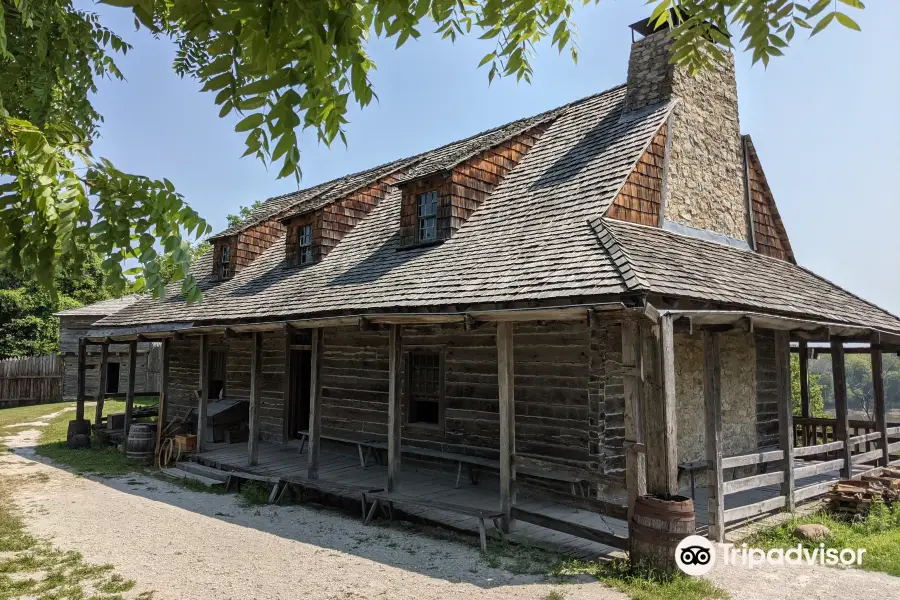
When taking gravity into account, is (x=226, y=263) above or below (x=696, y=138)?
below

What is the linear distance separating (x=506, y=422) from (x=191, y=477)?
304 inches

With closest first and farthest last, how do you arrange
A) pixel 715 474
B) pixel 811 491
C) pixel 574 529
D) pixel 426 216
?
1. pixel 574 529
2. pixel 715 474
3. pixel 811 491
4. pixel 426 216

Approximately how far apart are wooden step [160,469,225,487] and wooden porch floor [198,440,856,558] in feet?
1.34

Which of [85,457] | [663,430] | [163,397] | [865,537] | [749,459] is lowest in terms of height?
[85,457]

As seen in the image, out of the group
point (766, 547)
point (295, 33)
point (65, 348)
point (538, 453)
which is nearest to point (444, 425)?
point (538, 453)

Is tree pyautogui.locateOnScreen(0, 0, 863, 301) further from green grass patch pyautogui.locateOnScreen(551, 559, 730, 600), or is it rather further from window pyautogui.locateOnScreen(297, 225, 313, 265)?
window pyautogui.locateOnScreen(297, 225, 313, 265)

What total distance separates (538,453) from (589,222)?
3.93 metres

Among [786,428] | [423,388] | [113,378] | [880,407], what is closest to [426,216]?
[423,388]

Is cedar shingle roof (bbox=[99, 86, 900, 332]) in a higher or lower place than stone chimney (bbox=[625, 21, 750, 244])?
lower

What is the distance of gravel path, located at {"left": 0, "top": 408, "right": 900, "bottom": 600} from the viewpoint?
6.42 m

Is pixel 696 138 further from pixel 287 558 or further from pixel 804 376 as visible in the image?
pixel 287 558

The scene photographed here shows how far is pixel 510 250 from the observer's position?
32.3ft


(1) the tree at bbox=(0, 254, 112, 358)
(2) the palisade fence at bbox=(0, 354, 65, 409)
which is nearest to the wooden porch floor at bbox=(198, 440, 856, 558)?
(2) the palisade fence at bbox=(0, 354, 65, 409)

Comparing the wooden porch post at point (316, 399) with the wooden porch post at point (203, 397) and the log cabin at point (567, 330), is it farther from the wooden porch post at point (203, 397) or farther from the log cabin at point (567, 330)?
the wooden porch post at point (203, 397)
